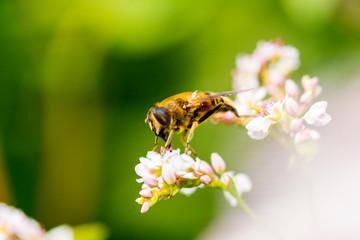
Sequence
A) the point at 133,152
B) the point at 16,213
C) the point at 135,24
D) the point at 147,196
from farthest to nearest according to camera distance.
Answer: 1. the point at 133,152
2. the point at 135,24
3. the point at 16,213
4. the point at 147,196

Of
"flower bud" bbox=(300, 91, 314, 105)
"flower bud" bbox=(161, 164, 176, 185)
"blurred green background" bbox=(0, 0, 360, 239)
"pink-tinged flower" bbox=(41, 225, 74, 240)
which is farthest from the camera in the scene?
"blurred green background" bbox=(0, 0, 360, 239)

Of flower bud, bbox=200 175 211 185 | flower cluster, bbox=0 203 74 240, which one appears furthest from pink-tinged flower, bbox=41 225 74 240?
flower bud, bbox=200 175 211 185

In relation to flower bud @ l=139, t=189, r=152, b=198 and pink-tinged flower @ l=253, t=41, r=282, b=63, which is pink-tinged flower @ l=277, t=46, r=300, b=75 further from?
flower bud @ l=139, t=189, r=152, b=198

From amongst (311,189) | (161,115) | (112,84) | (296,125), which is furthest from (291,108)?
(112,84)

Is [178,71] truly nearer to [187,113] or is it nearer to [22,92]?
[22,92]

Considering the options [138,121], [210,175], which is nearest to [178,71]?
[138,121]

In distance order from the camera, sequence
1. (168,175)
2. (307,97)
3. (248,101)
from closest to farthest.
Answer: (168,175) → (307,97) → (248,101)

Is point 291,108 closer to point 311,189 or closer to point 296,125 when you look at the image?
point 296,125
